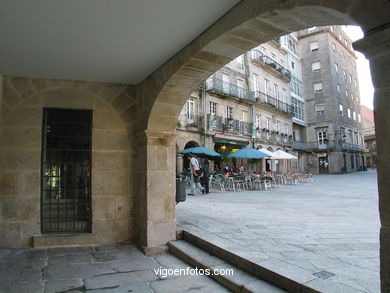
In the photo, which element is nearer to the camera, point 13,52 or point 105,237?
point 13,52

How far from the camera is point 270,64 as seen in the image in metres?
23.4

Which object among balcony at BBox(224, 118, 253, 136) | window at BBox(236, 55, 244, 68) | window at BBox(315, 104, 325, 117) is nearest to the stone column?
balcony at BBox(224, 118, 253, 136)

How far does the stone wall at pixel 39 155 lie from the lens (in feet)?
13.8

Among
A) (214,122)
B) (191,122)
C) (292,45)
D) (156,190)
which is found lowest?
(156,190)

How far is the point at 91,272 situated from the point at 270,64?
2286 cm

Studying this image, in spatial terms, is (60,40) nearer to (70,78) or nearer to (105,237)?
(70,78)

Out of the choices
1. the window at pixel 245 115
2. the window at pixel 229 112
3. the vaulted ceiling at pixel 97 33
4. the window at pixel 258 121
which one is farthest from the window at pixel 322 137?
the vaulted ceiling at pixel 97 33

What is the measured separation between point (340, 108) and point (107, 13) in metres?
35.7

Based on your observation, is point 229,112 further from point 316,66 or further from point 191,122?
point 316,66

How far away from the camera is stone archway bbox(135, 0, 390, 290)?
143 cm

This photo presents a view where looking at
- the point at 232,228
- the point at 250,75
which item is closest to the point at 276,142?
the point at 250,75

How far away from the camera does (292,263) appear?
292 centimetres

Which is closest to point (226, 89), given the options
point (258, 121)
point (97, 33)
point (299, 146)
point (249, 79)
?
point (249, 79)
